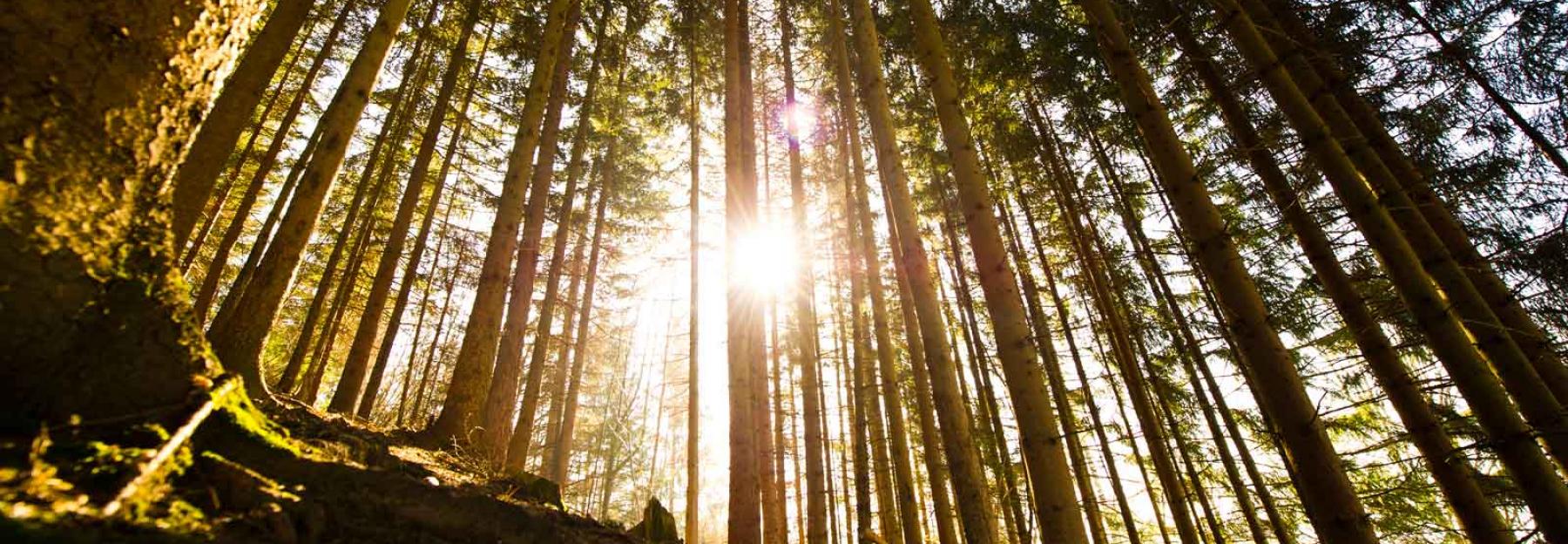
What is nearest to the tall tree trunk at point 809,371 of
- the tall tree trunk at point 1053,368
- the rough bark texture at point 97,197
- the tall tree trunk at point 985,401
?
the tall tree trunk at point 985,401

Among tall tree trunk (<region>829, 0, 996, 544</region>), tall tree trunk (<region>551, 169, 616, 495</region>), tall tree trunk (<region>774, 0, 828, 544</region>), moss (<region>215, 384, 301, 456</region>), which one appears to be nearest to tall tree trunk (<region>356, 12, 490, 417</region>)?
tall tree trunk (<region>551, 169, 616, 495</region>)

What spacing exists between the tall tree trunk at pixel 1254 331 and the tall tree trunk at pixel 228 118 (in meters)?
5.58

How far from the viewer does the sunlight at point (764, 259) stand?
6.50 metres

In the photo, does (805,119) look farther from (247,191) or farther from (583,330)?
(247,191)

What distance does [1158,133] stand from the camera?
9.28ft

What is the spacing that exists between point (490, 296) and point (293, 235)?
1621 millimetres

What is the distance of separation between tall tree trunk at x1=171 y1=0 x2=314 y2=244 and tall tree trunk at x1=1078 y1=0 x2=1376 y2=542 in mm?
5576

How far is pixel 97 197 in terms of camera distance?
57.1 inches

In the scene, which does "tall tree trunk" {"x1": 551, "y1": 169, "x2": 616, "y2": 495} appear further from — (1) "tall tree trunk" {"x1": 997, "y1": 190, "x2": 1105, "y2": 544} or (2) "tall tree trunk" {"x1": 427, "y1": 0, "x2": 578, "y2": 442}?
(1) "tall tree trunk" {"x1": 997, "y1": 190, "x2": 1105, "y2": 544}

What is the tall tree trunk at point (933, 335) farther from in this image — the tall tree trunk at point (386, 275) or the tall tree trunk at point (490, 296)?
the tall tree trunk at point (386, 275)

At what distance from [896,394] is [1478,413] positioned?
219 inches

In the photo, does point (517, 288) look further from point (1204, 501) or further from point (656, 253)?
point (656, 253)

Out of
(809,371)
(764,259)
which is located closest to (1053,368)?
(809,371)

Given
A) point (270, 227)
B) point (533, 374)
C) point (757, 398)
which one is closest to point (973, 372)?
point (757, 398)
